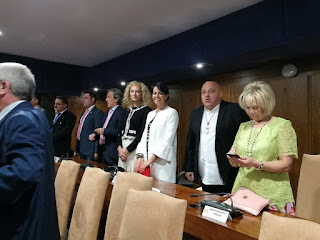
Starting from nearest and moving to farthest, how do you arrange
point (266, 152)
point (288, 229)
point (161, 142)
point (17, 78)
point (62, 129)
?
point (288, 229)
point (17, 78)
point (266, 152)
point (161, 142)
point (62, 129)

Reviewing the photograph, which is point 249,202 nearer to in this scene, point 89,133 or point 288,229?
point 288,229

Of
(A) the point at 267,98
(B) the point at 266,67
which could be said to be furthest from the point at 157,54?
(A) the point at 267,98

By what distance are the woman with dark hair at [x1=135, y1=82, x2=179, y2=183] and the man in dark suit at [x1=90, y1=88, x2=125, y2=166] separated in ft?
2.93

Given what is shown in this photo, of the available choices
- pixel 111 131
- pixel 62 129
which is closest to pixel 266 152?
pixel 111 131

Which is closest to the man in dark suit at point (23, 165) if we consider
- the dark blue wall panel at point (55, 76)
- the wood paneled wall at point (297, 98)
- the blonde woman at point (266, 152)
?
the blonde woman at point (266, 152)

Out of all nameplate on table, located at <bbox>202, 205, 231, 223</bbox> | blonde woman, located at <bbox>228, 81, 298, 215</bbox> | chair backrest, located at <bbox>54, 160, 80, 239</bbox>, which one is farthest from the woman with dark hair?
nameplate on table, located at <bbox>202, 205, 231, 223</bbox>

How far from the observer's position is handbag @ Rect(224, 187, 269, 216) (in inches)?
59.6

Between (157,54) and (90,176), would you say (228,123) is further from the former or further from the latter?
(157,54)

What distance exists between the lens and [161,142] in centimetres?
274

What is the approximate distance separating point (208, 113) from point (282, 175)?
93 cm

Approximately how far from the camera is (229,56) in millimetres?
3133

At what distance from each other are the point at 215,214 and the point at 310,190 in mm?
790

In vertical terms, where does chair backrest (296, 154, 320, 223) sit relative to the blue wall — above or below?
below

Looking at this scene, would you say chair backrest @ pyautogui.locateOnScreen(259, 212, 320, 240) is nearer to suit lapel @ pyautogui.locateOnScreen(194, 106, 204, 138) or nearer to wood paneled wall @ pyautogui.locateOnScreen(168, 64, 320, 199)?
suit lapel @ pyautogui.locateOnScreen(194, 106, 204, 138)
